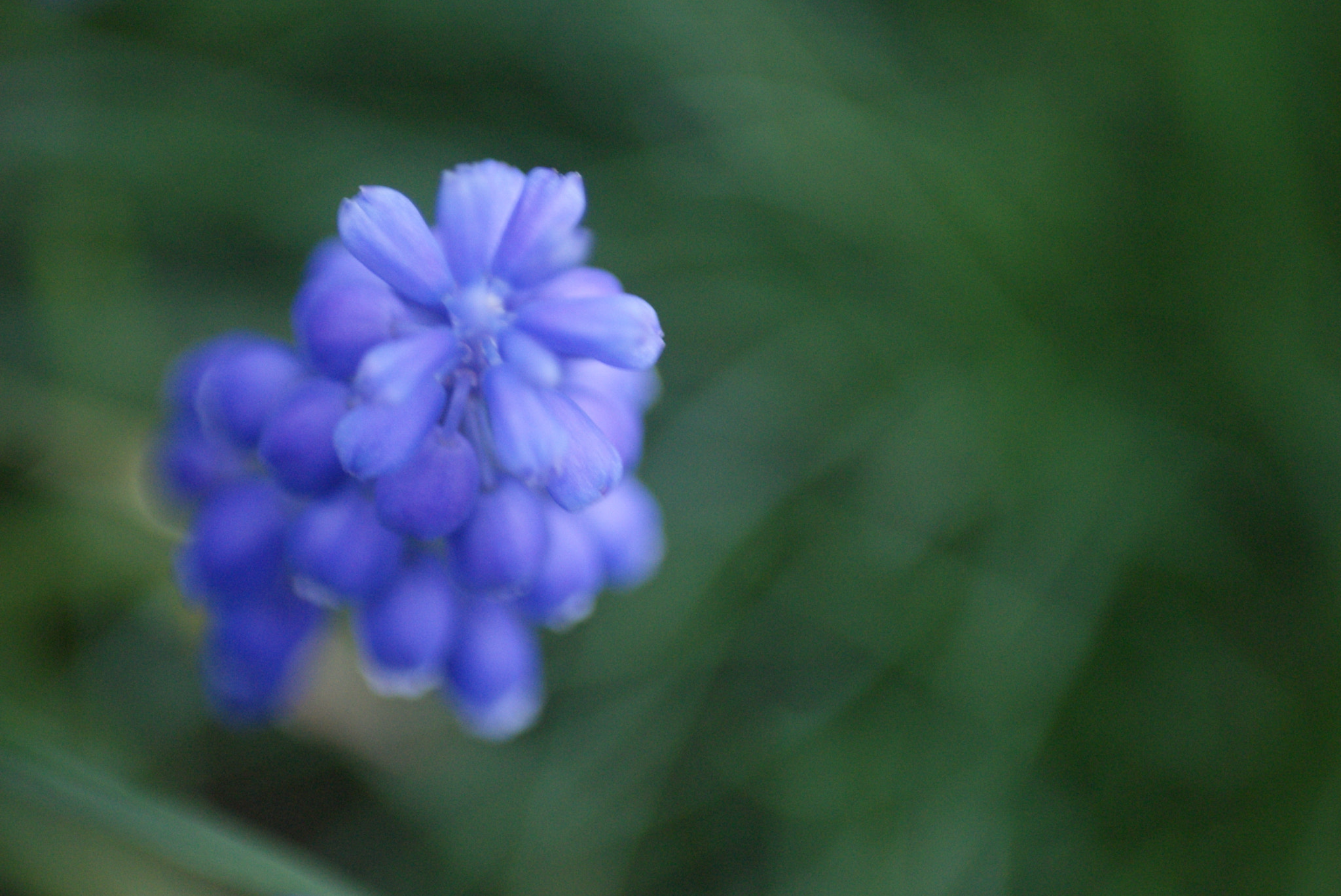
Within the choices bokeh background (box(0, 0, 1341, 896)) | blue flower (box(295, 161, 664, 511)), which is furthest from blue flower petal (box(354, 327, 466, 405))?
bokeh background (box(0, 0, 1341, 896))

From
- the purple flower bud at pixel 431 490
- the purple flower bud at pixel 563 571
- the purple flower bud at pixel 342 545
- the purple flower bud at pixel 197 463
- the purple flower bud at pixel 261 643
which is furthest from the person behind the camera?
the purple flower bud at pixel 197 463

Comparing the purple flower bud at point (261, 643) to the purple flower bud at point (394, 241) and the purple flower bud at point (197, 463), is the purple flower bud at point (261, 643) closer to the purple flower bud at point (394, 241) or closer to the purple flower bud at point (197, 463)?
the purple flower bud at point (197, 463)

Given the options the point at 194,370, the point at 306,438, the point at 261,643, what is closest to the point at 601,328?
the point at 306,438

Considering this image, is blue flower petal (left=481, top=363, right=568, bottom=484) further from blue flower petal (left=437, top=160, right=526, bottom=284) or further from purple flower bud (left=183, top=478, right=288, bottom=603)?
purple flower bud (left=183, top=478, right=288, bottom=603)

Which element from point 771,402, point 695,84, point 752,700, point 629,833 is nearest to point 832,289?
point 771,402

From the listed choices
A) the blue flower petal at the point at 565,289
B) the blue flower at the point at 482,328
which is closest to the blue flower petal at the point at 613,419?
the blue flower at the point at 482,328
